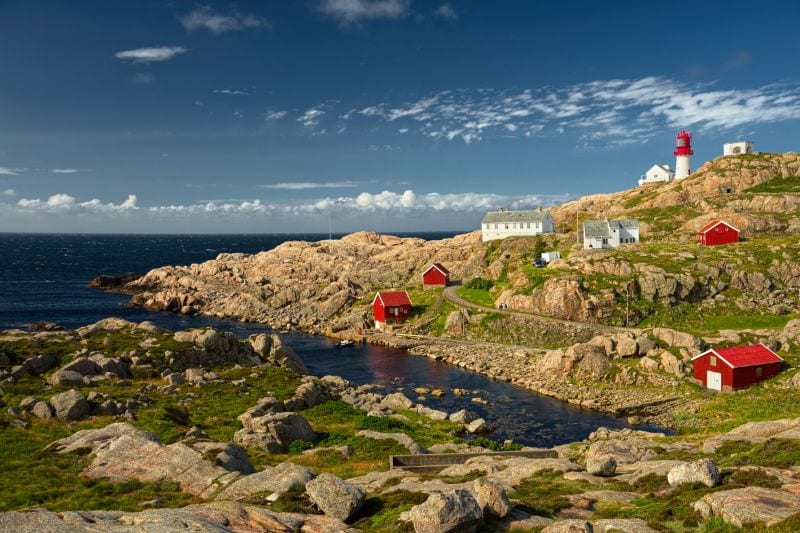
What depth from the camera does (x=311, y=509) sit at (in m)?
17.6

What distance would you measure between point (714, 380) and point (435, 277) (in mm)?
60820

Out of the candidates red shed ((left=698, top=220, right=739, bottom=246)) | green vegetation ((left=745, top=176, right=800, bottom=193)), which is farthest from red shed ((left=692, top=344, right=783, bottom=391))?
green vegetation ((left=745, top=176, right=800, bottom=193))

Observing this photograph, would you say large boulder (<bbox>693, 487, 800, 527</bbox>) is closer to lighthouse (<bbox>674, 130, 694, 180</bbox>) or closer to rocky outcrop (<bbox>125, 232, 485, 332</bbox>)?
rocky outcrop (<bbox>125, 232, 485, 332</bbox>)

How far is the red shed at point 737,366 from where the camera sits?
167 feet

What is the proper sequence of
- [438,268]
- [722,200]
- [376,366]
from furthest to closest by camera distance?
[722,200]
[438,268]
[376,366]

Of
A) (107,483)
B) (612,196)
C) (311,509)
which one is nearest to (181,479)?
(107,483)

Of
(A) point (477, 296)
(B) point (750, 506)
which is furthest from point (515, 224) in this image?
(B) point (750, 506)

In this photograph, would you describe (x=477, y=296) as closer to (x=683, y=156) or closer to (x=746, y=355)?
(x=746, y=355)

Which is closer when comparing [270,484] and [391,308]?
[270,484]

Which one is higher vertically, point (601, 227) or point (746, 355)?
point (601, 227)

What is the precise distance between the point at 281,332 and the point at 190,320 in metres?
24.5

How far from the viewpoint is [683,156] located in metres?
146

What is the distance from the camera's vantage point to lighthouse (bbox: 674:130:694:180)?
470 ft

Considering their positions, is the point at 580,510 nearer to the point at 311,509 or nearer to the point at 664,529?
the point at 664,529
